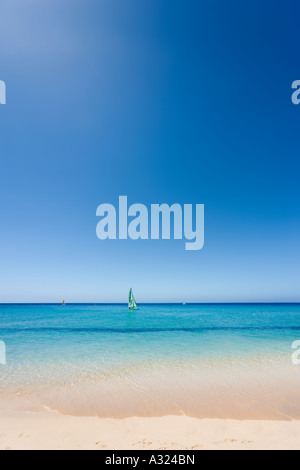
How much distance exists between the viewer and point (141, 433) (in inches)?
209

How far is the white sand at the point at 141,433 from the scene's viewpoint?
15.6ft

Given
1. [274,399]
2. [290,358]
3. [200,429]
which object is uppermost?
[200,429]

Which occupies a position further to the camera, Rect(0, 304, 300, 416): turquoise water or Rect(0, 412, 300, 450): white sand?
Rect(0, 304, 300, 416): turquoise water

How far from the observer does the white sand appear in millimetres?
4762

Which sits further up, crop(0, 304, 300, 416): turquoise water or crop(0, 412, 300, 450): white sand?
crop(0, 412, 300, 450): white sand

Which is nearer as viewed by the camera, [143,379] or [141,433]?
[141,433]

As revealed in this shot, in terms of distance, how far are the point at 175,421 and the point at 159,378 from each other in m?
3.83

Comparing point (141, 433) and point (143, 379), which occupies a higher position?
point (141, 433)

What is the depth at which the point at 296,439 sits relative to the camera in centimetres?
503

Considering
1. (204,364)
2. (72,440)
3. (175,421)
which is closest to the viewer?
(72,440)
